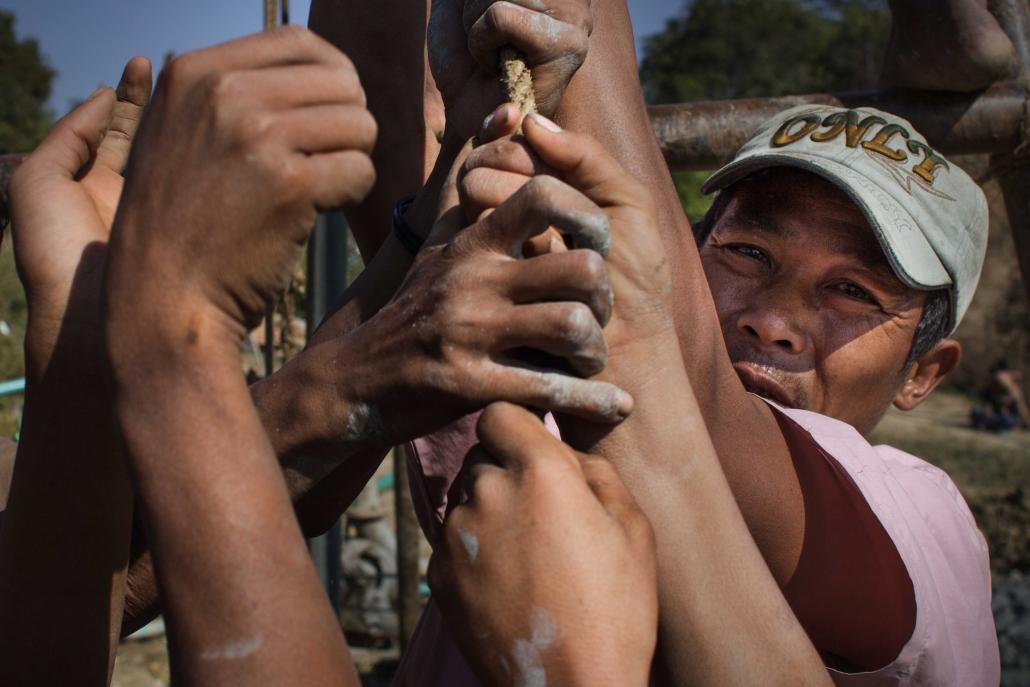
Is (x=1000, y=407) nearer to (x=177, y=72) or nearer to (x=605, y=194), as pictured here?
(x=605, y=194)

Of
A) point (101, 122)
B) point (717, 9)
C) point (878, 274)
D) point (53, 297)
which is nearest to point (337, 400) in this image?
point (53, 297)

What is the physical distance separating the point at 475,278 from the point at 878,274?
1.12 meters

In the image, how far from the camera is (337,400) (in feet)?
4.22

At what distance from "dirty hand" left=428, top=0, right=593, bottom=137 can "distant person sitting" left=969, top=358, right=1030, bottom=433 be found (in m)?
15.9

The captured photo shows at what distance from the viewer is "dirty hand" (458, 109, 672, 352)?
1.18 meters

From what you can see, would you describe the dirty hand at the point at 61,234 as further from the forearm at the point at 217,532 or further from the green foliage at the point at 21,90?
the green foliage at the point at 21,90

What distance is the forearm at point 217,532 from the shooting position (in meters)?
1.01

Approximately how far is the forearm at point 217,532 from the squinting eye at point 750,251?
1259 millimetres

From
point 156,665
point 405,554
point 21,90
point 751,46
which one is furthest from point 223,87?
point 751,46

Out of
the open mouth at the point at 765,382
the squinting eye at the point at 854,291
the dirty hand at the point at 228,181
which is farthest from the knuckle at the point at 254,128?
the squinting eye at the point at 854,291

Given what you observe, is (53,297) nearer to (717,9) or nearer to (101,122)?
(101,122)

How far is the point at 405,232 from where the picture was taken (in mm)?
1630

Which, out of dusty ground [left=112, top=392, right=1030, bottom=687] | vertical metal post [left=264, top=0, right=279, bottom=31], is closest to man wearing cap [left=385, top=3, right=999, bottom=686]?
vertical metal post [left=264, top=0, right=279, bottom=31]

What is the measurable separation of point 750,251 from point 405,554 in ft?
8.13
